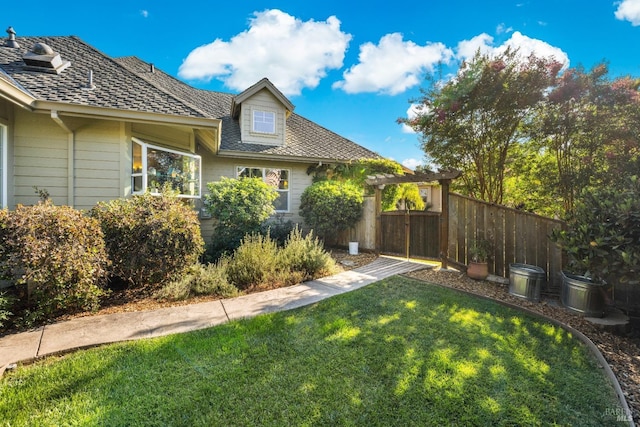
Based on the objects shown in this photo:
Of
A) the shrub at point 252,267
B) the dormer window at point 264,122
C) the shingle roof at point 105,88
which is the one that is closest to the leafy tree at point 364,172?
the shingle roof at point 105,88

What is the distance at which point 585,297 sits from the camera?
4.11 metres

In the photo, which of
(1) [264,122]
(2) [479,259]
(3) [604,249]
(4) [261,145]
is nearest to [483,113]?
(2) [479,259]

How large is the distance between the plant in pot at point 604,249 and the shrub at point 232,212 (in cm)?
624

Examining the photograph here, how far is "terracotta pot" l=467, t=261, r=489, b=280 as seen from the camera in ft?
18.7

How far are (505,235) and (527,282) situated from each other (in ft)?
4.01

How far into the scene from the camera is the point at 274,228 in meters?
8.44

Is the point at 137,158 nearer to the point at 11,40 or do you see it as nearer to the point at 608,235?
the point at 11,40

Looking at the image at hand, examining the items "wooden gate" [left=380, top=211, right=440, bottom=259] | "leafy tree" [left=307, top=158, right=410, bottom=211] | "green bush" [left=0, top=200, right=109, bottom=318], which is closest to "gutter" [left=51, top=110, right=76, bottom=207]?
"green bush" [left=0, top=200, right=109, bottom=318]

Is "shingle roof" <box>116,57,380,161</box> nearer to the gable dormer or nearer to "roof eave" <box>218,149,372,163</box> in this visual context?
"roof eave" <box>218,149,372,163</box>

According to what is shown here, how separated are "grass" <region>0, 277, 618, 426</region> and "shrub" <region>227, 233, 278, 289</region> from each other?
69.4 inches

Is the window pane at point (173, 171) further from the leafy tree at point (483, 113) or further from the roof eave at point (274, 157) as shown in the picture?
the leafy tree at point (483, 113)

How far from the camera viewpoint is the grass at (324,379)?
2.08 metres

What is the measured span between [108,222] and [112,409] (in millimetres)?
3237

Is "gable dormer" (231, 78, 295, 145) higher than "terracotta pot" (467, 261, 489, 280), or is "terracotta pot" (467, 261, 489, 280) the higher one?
"gable dormer" (231, 78, 295, 145)
